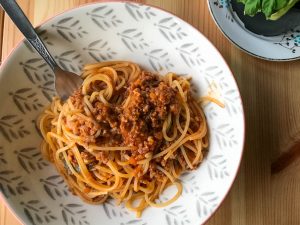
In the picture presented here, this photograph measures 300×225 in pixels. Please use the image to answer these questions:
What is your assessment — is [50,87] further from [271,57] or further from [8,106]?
[271,57]

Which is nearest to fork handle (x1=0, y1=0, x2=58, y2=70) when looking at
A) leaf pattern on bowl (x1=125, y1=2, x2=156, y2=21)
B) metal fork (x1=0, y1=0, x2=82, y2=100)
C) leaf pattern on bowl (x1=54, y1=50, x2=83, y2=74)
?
metal fork (x1=0, y1=0, x2=82, y2=100)

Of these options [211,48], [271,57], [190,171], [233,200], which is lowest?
[233,200]

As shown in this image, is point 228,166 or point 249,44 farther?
point 249,44

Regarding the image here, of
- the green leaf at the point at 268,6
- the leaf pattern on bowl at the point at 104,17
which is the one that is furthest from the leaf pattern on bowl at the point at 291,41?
the leaf pattern on bowl at the point at 104,17

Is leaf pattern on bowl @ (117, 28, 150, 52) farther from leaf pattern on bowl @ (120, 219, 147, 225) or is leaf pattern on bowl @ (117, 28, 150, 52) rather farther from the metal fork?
leaf pattern on bowl @ (120, 219, 147, 225)

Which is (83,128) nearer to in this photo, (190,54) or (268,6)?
(190,54)

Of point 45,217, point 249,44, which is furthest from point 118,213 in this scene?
point 249,44
